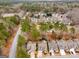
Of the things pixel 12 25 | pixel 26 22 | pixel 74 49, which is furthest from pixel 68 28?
pixel 12 25

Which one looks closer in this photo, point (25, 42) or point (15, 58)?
point (15, 58)

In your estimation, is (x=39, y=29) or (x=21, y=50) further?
(x=39, y=29)

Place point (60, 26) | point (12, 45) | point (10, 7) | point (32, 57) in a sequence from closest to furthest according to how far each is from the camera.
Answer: point (32, 57)
point (12, 45)
point (60, 26)
point (10, 7)

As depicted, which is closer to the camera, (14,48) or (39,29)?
(14,48)

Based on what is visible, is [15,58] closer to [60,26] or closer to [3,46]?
[3,46]

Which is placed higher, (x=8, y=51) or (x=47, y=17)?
(x=47, y=17)

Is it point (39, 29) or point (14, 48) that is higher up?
point (39, 29)

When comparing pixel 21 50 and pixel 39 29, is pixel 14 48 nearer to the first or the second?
pixel 21 50

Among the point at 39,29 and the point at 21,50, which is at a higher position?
the point at 39,29

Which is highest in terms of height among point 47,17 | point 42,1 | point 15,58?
point 42,1

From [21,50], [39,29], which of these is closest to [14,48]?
[21,50]

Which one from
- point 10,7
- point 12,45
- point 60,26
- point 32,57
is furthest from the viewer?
point 10,7
